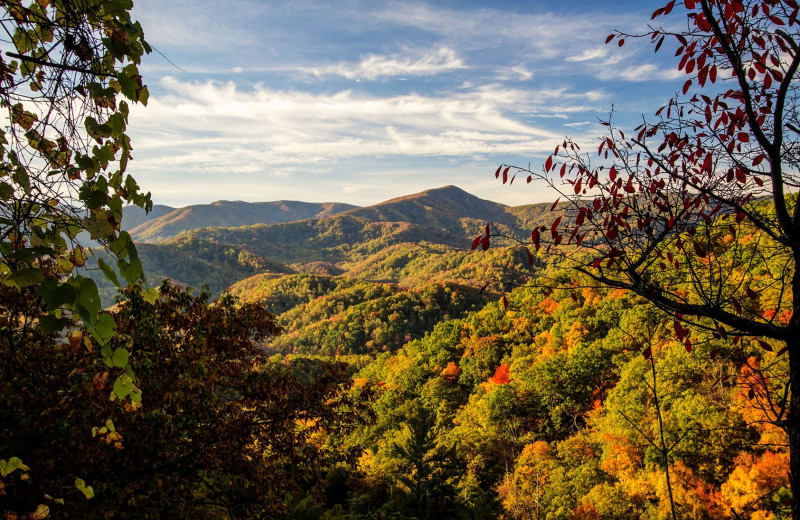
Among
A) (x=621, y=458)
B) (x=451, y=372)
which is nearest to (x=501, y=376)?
(x=451, y=372)

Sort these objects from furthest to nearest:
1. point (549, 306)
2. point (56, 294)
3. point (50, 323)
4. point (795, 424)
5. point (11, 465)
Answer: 1. point (549, 306)
2. point (795, 424)
3. point (11, 465)
4. point (50, 323)
5. point (56, 294)

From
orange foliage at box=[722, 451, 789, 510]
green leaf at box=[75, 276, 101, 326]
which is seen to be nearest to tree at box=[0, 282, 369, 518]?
green leaf at box=[75, 276, 101, 326]

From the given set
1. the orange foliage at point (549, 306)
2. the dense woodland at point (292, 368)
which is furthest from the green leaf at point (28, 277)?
the orange foliage at point (549, 306)

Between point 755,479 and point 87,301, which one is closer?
point 87,301

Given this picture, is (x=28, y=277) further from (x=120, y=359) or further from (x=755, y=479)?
→ (x=755, y=479)

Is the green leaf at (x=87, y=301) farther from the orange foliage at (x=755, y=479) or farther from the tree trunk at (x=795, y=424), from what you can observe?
the orange foliage at (x=755, y=479)

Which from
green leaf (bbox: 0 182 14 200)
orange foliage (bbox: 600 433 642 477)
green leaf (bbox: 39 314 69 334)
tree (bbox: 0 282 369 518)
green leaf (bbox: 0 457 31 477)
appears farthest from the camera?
orange foliage (bbox: 600 433 642 477)

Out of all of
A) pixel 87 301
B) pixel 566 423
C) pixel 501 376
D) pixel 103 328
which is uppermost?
pixel 87 301

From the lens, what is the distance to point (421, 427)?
20.7m

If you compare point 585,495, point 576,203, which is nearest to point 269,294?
point 585,495

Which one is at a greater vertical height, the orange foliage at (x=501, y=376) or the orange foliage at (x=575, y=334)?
the orange foliage at (x=575, y=334)

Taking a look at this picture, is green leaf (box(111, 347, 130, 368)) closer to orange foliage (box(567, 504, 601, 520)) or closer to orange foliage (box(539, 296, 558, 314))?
orange foliage (box(567, 504, 601, 520))

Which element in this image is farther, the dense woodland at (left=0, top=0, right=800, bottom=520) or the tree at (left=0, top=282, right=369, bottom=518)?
the tree at (left=0, top=282, right=369, bottom=518)

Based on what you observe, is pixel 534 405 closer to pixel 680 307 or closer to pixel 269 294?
pixel 680 307
